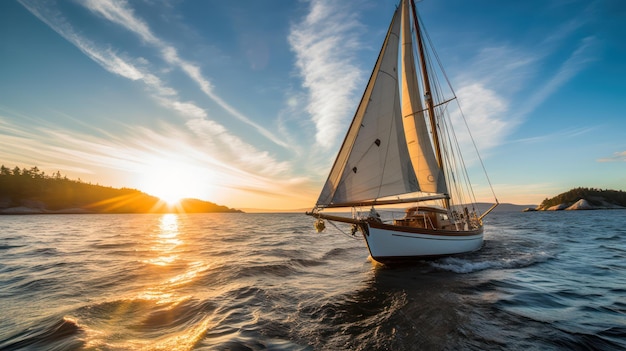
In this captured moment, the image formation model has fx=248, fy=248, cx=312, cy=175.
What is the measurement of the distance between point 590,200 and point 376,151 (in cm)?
14724

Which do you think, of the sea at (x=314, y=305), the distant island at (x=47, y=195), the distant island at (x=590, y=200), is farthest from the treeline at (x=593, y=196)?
the distant island at (x=47, y=195)

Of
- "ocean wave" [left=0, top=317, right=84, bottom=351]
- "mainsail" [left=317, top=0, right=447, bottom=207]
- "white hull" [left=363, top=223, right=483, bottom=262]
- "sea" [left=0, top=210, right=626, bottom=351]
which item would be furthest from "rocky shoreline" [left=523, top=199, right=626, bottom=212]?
"ocean wave" [left=0, top=317, right=84, bottom=351]

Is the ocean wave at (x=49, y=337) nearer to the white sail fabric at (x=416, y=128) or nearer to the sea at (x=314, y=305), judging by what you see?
the sea at (x=314, y=305)

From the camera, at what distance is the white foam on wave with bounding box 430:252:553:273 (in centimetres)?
1280

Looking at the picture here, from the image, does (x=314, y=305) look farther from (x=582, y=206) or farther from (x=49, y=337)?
(x=582, y=206)

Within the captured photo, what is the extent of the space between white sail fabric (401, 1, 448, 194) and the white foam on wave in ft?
14.4

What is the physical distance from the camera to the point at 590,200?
10488cm

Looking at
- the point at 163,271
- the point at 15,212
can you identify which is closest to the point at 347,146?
the point at 163,271

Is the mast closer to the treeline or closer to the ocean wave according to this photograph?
the ocean wave

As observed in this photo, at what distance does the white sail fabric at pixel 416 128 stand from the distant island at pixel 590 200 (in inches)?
5227

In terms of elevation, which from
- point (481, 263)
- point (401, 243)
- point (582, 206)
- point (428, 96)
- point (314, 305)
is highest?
point (428, 96)

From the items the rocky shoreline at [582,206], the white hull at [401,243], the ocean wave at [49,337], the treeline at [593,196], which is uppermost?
the treeline at [593,196]

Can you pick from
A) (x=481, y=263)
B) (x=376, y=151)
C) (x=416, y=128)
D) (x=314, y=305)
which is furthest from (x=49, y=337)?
(x=416, y=128)

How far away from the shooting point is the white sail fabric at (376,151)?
39.9 ft
